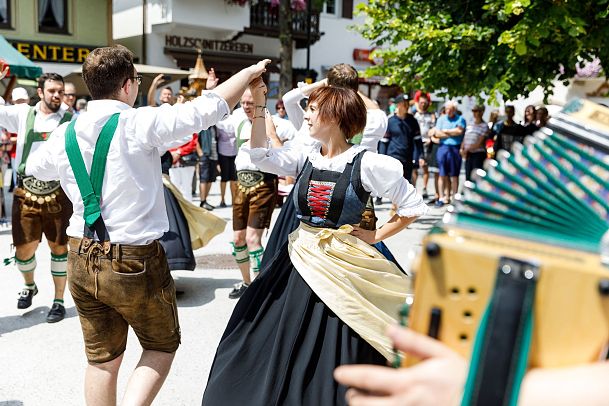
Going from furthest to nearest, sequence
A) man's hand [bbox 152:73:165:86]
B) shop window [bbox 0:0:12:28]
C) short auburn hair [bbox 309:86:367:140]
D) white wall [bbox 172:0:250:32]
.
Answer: white wall [bbox 172:0:250:32] → shop window [bbox 0:0:12:28] → man's hand [bbox 152:73:165:86] → short auburn hair [bbox 309:86:367:140]

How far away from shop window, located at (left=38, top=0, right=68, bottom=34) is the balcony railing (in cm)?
521

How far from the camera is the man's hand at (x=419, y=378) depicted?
93 centimetres

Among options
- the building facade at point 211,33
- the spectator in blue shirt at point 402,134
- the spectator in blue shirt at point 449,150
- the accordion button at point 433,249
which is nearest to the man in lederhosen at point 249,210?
the spectator in blue shirt at point 402,134

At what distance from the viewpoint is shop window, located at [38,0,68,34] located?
701 inches

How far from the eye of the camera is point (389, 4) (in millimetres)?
7977

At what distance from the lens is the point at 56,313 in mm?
4836

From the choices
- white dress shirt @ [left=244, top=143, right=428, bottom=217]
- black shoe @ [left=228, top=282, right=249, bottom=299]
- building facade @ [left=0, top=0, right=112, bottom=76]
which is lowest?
black shoe @ [left=228, top=282, right=249, bottom=299]

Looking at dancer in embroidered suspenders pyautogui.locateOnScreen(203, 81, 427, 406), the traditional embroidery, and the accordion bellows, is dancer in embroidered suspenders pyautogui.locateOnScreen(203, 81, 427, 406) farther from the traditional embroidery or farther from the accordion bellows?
the accordion bellows

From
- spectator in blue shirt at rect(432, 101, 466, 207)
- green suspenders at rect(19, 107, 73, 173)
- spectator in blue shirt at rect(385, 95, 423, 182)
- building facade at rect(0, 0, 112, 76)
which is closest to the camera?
green suspenders at rect(19, 107, 73, 173)

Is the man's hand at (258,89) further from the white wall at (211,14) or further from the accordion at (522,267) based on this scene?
the white wall at (211,14)

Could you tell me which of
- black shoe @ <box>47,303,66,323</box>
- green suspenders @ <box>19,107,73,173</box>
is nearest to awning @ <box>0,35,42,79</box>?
green suspenders @ <box>19,107,73,173</box>

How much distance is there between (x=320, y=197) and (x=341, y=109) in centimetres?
44

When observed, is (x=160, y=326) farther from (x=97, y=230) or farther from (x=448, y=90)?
(x=448, y=90)

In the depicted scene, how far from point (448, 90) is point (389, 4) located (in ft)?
4.30
